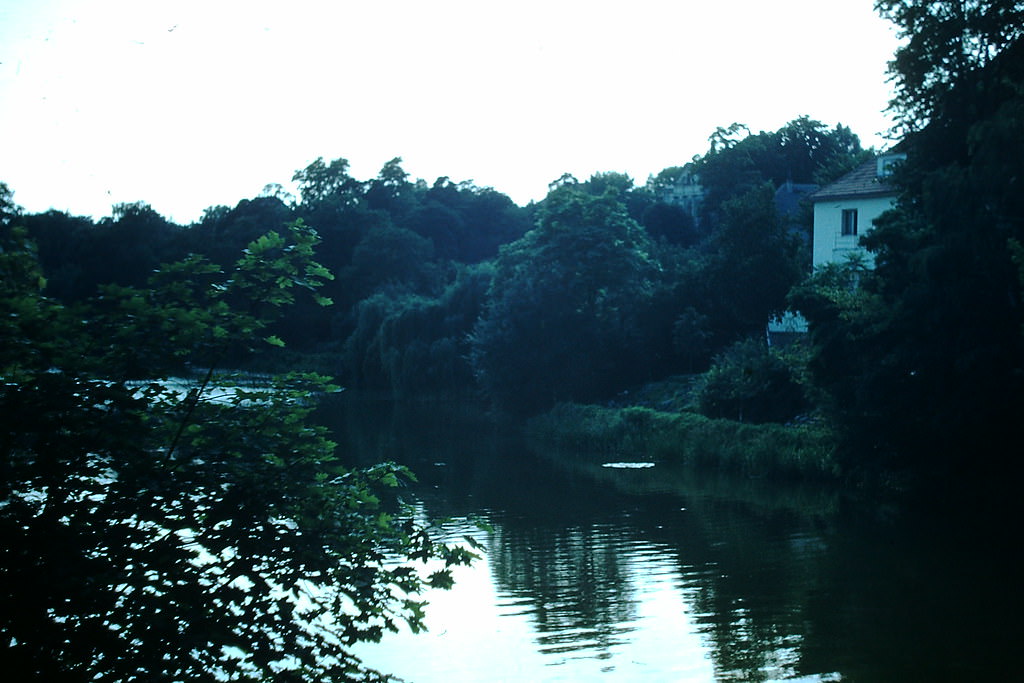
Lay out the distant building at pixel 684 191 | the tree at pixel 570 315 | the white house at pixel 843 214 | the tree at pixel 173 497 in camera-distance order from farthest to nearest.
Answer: the distant building at pixel 684 191 → the tree at pixel 570 315 → the white house at pixel 843 214 → the tree at pixel 173 497

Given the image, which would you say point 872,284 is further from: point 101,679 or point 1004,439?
point 101,679

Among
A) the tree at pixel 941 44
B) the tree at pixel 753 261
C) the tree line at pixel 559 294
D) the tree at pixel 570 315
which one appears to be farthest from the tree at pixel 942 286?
the tree at pixel 570 315

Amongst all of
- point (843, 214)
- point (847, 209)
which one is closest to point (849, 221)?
point (843, 214)

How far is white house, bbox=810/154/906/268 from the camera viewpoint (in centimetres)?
3947

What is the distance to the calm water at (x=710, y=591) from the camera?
45.0ft

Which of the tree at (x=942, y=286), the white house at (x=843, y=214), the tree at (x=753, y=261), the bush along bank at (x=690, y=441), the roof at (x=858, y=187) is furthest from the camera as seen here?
the tree at (x=753, y=261)

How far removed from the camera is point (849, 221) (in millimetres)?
40500

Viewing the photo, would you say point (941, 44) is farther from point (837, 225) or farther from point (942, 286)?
point (837, 225)

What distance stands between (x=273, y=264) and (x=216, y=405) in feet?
3.33

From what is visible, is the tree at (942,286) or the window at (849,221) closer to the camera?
the tree at (942,286)

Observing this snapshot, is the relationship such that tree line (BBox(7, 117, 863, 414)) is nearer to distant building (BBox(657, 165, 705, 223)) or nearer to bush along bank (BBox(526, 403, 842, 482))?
bush along bank (BBox(526, 403, 842, 482))

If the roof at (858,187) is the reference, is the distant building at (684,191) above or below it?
above

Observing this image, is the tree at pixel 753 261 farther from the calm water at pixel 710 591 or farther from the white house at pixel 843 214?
the calm water at pixel 710 591

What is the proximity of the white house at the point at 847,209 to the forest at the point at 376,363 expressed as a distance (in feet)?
4.15
